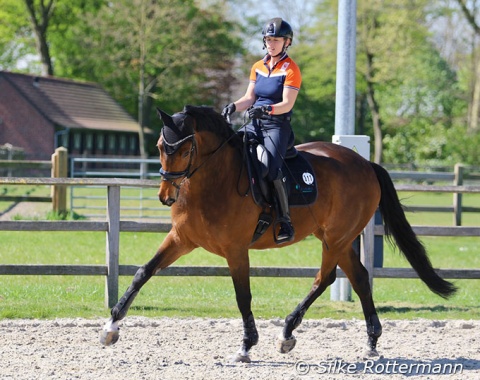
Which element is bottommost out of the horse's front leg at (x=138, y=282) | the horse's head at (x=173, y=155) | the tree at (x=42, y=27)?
the horse's front leg at (x=138, y=282)

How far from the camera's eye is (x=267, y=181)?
7.19 metres

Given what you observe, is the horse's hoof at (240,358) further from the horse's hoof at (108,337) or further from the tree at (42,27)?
the tree at (42,27)

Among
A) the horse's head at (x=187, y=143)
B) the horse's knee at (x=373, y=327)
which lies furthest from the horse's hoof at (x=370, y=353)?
the horse's head at (x=187, y=143)

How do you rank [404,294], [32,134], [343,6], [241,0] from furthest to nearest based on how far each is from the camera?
1. [241,0]
2. [32,134]
3. [404,294]
4. [343,6]

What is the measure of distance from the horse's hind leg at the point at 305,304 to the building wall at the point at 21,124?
37.7m

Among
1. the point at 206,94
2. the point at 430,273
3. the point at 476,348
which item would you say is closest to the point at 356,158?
the point at 430,273

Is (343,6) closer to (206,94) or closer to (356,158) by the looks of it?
(356,158)

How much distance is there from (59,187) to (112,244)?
29.1ft

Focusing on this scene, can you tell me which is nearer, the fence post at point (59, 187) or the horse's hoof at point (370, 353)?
the horse's hoof at point (370, 353)

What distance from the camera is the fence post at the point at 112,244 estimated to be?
9703 millimetres

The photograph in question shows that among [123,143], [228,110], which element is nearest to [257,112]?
[228,110]

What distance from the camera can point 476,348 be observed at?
7801 mm

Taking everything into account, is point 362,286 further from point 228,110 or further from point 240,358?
point 228,110

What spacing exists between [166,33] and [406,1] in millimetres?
13553
